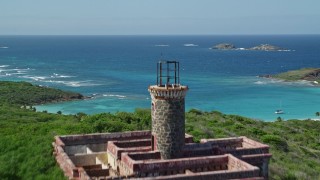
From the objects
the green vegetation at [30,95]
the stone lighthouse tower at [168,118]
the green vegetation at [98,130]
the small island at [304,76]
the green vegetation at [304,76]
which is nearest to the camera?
the stone lighthouse tower at [168,118]

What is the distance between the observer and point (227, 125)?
38094 millimetres

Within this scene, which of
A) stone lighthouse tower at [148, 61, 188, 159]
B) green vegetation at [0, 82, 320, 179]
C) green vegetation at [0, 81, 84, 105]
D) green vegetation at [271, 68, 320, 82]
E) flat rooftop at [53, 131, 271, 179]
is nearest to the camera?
flat rooftop at [53, 131, 271, 179]

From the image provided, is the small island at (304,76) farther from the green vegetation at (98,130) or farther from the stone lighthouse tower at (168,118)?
the stone lighthouse tower at (168,118)

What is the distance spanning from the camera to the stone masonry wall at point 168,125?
1459 cm

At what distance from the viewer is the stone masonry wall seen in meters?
14.6

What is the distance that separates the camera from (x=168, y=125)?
1463cm

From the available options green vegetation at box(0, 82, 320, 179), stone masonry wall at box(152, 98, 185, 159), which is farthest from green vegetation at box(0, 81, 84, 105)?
stone masonry wall at box(152, 98, 185, 159)

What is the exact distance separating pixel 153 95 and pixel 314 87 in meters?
80.3

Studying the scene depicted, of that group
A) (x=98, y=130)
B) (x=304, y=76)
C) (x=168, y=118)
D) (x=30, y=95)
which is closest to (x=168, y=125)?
(x=168, y=118)

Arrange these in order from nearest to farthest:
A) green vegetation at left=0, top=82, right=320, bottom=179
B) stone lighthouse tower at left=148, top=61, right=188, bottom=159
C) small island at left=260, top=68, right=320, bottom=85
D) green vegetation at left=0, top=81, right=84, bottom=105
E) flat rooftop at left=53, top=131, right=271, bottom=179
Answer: flat rooftop at left=53, top=131, right=271, bottom=179 → stone lighthouse tower at left=148, top=61, right=188, bottom=159 → green vegetation at left=0, top=82, right=320, bottom=179 → green vegetation at left=0, top=81, right=84, bottom=105 → small island at left=260, top=68, right=320, bottom=85

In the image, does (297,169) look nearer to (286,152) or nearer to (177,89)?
(286,152)

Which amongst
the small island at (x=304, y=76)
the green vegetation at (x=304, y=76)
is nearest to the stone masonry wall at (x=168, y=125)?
the small island at (x=304, y=76)

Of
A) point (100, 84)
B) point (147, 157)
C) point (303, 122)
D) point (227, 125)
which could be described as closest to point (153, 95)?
point (147, 157)

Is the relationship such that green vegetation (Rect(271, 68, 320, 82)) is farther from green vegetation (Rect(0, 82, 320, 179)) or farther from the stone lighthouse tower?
the stone lighthouse tower
